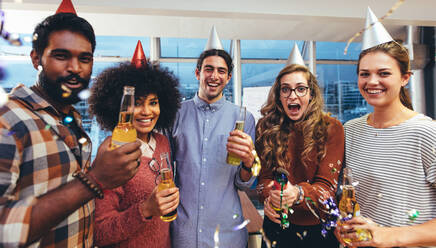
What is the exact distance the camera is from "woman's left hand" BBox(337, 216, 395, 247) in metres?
0.82

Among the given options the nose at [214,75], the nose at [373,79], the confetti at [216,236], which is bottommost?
the confetti at [216,236]

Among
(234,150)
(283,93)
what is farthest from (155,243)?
(283,93)

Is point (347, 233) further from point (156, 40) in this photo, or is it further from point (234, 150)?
point (156, 40)

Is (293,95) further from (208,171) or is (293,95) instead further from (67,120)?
(67,120)

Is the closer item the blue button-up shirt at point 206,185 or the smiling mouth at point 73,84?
the smiling mouth at point 73,84

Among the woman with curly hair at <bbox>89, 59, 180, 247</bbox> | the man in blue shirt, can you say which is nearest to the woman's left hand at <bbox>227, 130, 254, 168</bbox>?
the man in blue shirt

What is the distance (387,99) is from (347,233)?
638 mm

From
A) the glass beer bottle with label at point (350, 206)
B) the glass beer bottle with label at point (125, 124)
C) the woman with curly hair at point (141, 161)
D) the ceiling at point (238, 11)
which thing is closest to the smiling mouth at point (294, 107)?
the glass beer bottle with label at point (350, 206)

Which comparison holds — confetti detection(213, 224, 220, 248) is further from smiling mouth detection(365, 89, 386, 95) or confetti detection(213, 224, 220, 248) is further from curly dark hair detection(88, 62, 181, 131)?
smiling mouth detection(365, 89, 386, 95)

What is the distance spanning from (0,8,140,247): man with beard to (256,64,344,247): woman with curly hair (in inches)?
31.6

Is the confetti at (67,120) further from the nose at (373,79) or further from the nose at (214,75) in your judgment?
the nose at (373,79)

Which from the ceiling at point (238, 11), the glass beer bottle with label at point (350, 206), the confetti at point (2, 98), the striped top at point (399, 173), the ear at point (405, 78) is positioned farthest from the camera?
the ceiling at point (238, 11)

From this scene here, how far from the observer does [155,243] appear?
3.51 feet

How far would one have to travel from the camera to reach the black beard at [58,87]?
0.71m
